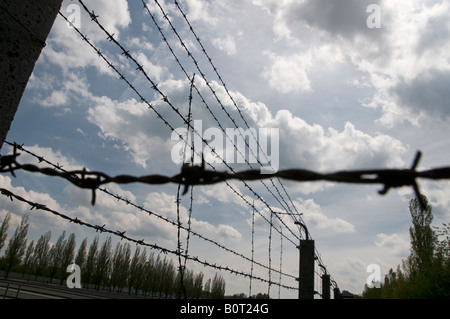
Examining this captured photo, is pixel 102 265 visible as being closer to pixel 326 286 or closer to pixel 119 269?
pixel 119 269

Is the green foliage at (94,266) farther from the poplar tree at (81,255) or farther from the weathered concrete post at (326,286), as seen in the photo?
the weathered concrete post at (326,286)

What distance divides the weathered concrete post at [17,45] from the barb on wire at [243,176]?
1.13ft

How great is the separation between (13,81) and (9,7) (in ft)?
1.27

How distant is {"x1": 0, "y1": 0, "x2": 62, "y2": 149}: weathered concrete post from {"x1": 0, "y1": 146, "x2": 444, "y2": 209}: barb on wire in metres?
0.34

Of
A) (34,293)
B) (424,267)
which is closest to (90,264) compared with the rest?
(34,293)

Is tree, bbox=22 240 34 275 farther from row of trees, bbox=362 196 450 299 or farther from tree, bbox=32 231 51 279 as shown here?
row of trees, bbox=362 196 450 299

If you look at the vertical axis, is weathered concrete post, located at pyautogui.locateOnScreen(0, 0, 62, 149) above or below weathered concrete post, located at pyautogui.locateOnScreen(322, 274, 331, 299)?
above

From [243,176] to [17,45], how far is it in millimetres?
1485

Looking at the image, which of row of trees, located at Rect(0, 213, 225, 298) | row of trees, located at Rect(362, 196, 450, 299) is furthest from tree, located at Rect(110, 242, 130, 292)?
row of trees, located at Rect(362, 196, 450, 299)

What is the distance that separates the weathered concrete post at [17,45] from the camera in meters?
1.57

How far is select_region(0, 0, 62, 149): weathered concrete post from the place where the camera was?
1566 mm

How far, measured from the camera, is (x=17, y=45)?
162 cm
